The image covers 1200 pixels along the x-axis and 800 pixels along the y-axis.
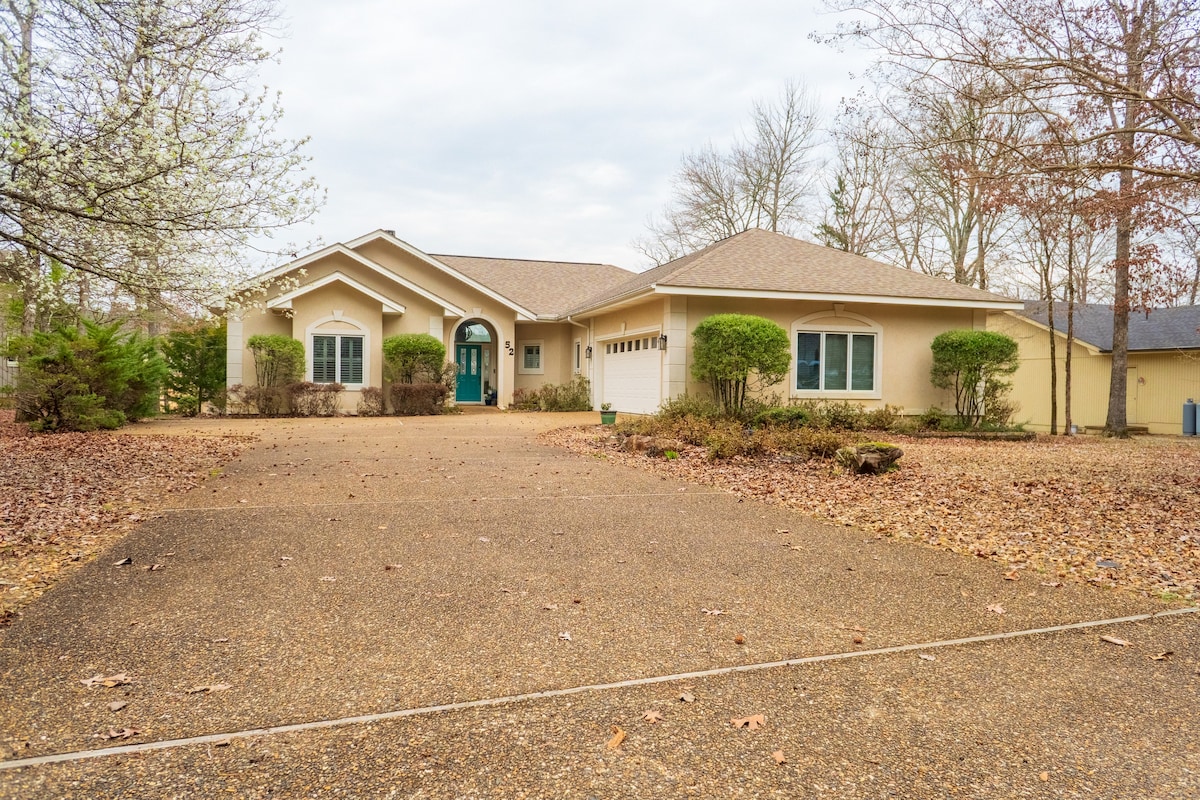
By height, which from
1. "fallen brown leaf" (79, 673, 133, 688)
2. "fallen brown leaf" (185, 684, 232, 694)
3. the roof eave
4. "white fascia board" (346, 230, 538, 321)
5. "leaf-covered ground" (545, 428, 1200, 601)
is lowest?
"fallen brown leaf" (185, 684, 232, 694)

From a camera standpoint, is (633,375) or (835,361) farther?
(633,375)

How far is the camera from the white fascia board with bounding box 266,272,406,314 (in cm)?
1730

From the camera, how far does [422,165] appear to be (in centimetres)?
2198

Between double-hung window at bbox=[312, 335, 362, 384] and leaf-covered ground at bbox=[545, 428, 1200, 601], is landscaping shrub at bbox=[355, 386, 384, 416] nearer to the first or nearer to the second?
double-hung window at bbox=[312, 335, 362, 384]

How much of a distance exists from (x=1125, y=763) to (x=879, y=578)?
7.27ft

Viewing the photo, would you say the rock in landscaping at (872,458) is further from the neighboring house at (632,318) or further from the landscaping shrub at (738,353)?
the neighboring house at (632,318)

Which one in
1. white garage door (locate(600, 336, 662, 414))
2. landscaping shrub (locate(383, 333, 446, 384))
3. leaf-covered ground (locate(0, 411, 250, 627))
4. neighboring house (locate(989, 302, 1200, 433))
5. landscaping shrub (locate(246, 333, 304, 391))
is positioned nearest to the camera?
leaf-covered ground (locate(0, 411, 250, 627))

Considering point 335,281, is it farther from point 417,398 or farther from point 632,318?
point 632,318

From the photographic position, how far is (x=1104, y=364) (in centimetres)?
2178

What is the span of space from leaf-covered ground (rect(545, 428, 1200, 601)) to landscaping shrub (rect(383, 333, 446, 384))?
25.5 feet

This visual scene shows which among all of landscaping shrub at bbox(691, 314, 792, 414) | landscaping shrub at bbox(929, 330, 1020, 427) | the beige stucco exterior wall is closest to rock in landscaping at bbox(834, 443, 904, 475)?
landscaping shrub at bbox(691, 314, 792, 414)

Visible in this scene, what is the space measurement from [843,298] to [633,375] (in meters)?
5.16

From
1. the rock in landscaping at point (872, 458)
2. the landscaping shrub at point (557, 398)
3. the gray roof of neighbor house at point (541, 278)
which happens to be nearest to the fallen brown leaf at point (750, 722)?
the rock in landscaping at point (872, 458)

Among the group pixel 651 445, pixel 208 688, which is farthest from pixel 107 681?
pixel 651 445
